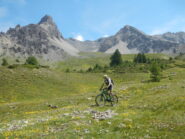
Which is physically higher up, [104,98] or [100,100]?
[104,98]

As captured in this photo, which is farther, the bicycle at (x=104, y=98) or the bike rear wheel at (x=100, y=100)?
the bike rear wheel at (x=100, y=100)

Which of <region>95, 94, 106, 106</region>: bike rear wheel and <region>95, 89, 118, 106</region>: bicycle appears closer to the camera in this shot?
<region>95, 89, 118, 106</region>: bicycle

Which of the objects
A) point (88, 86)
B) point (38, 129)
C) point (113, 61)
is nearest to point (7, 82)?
point (88, 86)

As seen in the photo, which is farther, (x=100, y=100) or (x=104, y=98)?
(x=100, y=100)

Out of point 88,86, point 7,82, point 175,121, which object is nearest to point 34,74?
point 7,82

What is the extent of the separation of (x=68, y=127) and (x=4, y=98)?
39.1 metres

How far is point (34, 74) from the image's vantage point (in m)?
67.2

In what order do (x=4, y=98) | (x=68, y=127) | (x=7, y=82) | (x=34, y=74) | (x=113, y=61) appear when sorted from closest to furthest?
(x=68, y=127) → (x=4, y=98) → (x=7, y=82) → (x=34, y=74) → (x=113, y=61)

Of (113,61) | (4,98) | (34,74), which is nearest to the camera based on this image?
(4,98)

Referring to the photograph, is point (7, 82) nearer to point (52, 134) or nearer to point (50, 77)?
point (50, 77)

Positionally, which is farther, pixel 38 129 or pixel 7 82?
pixel 7 82

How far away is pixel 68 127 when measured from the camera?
49.9ft

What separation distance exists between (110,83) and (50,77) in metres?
46.4

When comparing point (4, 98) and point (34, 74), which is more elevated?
point (34, 74)
